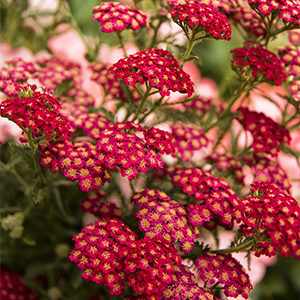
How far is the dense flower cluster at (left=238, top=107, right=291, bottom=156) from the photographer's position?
3.46 feet

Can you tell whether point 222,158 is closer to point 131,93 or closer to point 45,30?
point 131,93

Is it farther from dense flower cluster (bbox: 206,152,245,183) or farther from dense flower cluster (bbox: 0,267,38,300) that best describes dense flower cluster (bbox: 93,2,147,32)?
dense flower cluster (bbox: 0,267,38,300)

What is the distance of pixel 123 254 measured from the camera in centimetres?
75

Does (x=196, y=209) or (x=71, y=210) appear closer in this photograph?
(x=196, y=209)

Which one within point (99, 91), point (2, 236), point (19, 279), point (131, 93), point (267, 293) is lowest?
point (267, 293)

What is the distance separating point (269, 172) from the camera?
110 centimetres

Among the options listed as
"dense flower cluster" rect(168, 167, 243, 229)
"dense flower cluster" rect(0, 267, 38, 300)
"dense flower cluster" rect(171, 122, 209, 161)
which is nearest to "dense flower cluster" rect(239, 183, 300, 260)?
"dense flower cluster" rect(168, 167, 243, 229)

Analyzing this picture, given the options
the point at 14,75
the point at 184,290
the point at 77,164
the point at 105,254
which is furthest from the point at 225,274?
the point at 14,75

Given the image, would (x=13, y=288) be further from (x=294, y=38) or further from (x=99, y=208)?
(x=294, y=38)

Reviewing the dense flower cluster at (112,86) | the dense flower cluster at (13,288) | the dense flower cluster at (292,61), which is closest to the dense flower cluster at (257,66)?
the dense flower cluster at (292,61)

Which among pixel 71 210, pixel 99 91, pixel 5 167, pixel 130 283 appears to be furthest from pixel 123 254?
pixel 99 91

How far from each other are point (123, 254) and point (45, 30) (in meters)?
0.99

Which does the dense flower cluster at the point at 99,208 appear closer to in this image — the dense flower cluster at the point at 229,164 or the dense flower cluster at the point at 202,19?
the dense flower cluster at the point at 229,164

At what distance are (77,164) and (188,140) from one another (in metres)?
0.36
